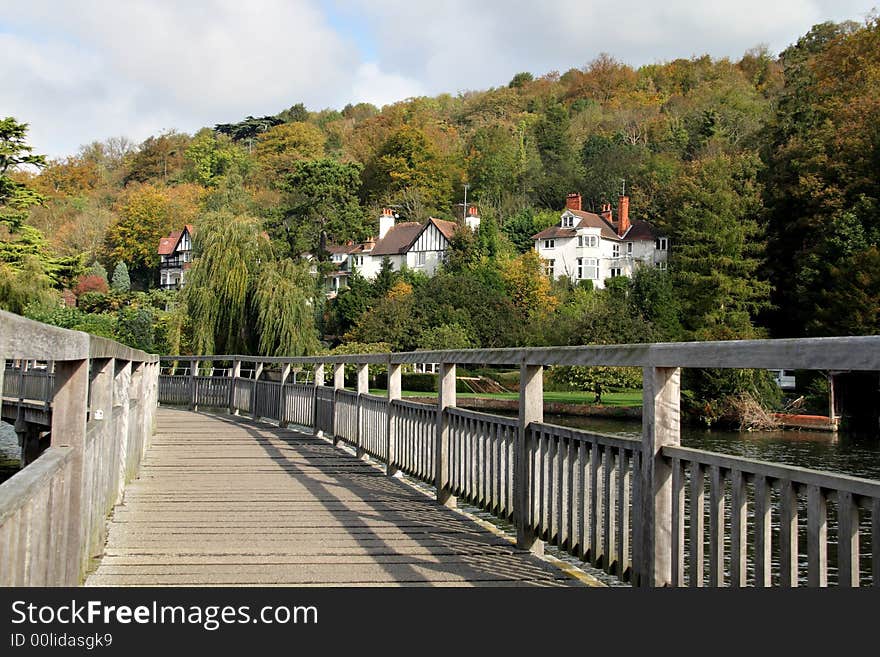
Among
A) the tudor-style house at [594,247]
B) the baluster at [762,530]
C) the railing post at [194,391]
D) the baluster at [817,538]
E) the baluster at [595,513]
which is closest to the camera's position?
the baluster at [817,538]

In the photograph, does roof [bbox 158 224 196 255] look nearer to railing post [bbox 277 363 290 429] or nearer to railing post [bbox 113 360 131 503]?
railing post [bbox 277 363 290 429]

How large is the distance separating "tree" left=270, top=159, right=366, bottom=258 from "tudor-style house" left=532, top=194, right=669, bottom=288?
15.9 metres

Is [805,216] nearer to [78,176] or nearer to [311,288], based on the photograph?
[311,288]

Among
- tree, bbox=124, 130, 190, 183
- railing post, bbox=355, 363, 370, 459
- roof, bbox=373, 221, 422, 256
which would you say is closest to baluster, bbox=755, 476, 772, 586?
railing post, bbox=355, 363, 370, 459

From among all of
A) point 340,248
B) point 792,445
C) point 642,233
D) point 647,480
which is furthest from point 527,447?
point 340,248

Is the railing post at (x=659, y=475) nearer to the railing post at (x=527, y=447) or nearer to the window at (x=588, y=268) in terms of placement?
the railing post at (x=527, y=447)

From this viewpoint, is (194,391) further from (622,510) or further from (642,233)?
(642,233)

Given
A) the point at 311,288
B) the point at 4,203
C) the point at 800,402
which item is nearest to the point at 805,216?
the point at 800,402

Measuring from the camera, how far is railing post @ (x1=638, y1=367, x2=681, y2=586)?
3.54m

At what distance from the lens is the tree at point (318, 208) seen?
7994 cm

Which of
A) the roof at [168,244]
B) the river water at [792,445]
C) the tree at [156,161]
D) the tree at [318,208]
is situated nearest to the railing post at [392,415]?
the river water at [792,445]

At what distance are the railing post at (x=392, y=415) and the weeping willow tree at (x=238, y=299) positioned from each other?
22.7 meters

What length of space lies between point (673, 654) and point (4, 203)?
43980 mm

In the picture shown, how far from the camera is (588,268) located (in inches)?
3083
